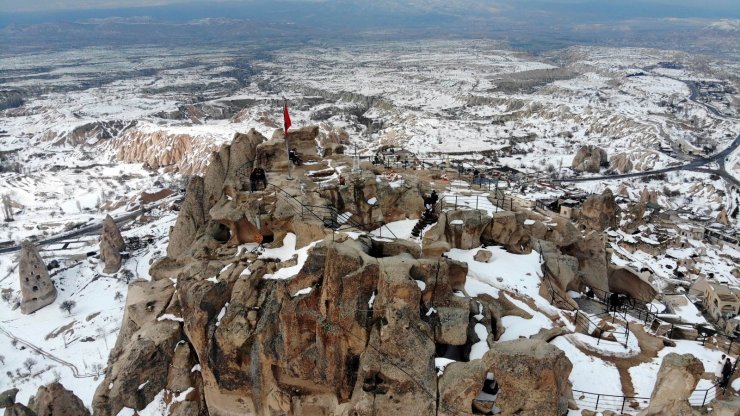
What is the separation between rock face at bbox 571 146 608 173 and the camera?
113750 millimetres

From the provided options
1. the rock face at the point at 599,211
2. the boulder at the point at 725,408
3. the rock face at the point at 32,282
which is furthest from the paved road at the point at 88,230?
the boulder at the point at 725,408

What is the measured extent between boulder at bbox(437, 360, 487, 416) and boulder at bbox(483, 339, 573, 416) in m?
0.57

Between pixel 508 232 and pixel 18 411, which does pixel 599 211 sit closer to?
pixel 508 232

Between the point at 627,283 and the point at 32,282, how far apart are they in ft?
187

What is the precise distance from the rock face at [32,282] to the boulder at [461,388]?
5200 cm

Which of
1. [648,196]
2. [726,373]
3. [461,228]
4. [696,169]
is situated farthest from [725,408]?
[696,169]

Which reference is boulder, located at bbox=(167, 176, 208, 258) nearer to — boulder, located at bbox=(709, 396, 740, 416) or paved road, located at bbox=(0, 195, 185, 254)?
boulder, located at bbox=(709, 396, 740, 416)

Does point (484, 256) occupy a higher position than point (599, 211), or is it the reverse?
point (484, 256)

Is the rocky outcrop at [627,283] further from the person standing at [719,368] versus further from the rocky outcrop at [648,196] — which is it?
the rocky outcrop at [648,196]

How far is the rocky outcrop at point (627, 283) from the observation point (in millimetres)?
32469

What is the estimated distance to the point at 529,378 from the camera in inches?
667

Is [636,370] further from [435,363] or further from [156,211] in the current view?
[156,211]

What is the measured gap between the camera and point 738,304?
4053 cm

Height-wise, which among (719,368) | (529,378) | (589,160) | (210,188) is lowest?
(589,160)
